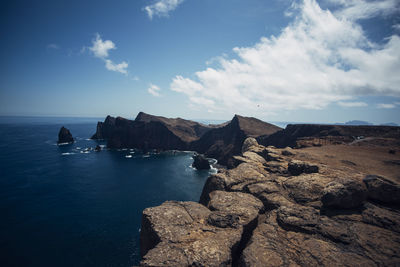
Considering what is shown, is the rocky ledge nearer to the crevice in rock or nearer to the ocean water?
the crevice in rock

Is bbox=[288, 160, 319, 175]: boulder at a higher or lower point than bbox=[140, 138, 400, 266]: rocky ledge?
higher

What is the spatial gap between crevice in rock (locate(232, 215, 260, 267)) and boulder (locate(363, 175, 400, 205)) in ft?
24.8

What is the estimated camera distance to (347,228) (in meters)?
8.37

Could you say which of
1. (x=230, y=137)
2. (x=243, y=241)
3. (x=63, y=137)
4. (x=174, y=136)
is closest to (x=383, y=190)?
(x=243, y=241)

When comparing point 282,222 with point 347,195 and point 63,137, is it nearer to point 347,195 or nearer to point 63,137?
point 347,195

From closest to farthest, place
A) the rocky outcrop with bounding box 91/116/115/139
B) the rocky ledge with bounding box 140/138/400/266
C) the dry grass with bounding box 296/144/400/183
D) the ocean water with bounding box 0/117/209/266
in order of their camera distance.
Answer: the rocky ledge with bounding box 140/138/400/266, the dry grass with bounding box 296/144/400/183, the ocean water with bounding box 0/117/209/266, the rocky outcrop with bounding box 91/116/115/139

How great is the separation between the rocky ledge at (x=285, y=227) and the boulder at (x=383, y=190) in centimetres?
4

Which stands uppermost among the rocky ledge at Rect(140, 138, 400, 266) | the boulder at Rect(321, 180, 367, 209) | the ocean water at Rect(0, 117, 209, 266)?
the boulder at Rect(321, 180, 367, 209)

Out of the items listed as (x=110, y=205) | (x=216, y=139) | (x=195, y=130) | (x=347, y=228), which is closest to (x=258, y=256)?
(x=347, y=228)

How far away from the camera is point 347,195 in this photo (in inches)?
370

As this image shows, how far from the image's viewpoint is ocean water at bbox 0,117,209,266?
2731 centimetres

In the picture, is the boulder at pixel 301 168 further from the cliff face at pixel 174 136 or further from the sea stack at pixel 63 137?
the sea stack at pixel 63 137

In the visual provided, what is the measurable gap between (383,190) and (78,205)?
56.1m

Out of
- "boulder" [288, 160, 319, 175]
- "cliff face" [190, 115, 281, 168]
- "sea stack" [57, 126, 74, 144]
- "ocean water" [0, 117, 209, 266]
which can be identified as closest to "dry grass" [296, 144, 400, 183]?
"boulder" [288, 160, 319, 175]
